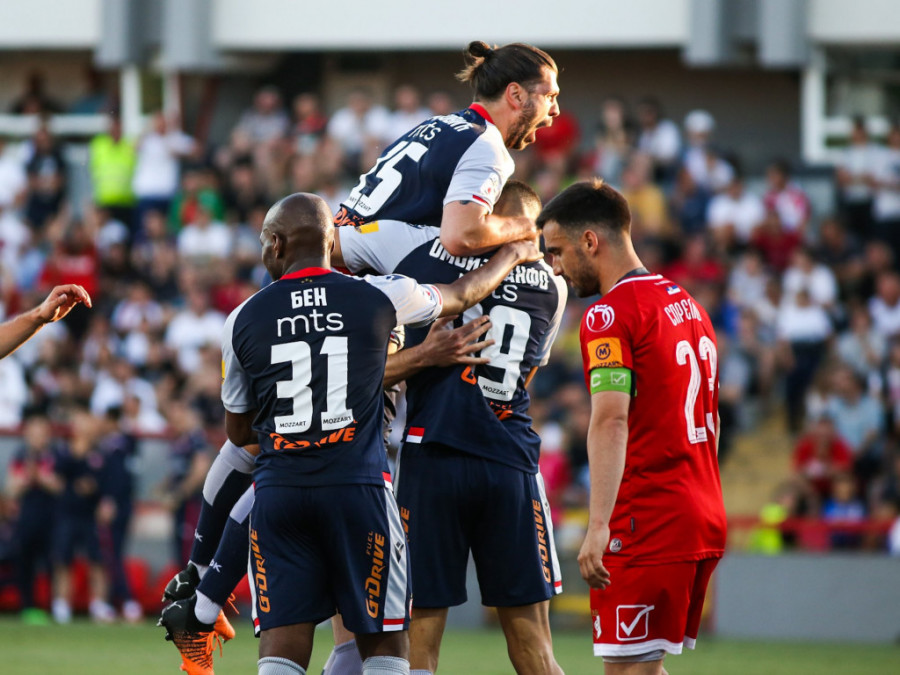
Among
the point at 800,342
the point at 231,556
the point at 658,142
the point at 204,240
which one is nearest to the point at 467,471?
the point at 231,556

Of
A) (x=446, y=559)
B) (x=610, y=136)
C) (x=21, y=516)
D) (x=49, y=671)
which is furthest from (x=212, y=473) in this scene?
(x=610, y=136)

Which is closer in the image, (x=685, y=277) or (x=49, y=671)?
(x=49, y=671)

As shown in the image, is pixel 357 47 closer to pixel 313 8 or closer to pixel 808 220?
pixel 313 8

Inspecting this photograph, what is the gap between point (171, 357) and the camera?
1706 cm

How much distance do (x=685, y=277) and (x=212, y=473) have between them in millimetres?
10218

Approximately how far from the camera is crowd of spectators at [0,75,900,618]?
49.4 ft

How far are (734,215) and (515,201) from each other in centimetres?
1048

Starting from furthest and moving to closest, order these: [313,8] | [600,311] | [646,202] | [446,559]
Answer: [313,8], [646,202], [446,559], [600,311]

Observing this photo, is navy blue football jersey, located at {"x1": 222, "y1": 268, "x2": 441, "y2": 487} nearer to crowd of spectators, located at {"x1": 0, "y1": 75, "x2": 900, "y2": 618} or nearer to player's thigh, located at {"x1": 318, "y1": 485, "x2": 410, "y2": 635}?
player's thigh, located at {"x1": 318, "y1": 485, "x2": 410, "y2": 635}

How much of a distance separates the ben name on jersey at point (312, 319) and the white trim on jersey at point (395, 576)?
A: 27.2 inches

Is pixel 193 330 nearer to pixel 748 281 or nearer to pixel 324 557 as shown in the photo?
pixel 748 281

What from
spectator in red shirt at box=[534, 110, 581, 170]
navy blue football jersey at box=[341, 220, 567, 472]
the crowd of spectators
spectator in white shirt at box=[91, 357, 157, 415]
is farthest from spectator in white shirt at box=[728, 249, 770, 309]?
navy blue football jersey at box=[341, 220, 567, 472]

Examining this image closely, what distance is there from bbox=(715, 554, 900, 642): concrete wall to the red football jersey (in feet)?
27.3

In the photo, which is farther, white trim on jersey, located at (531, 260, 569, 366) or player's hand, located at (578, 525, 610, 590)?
white trim on jersey, located at (531, 260, 569, 366)
